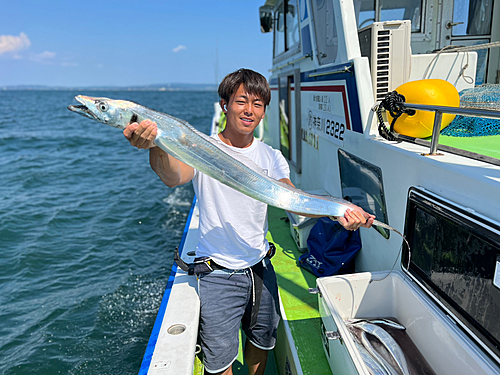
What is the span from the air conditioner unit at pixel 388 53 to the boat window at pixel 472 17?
2.19m

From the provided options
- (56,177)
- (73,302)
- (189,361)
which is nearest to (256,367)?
(189,361)

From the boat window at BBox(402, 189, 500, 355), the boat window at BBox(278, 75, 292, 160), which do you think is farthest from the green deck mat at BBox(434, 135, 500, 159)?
the boat window at BBox(278, 75, 292, 160)

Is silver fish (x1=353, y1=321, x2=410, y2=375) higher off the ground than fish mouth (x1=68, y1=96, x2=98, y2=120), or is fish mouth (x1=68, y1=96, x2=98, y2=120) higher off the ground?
fish mouth (x1=68, y1=96, x2=98, y2=120)

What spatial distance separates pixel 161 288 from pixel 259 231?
4.41 m

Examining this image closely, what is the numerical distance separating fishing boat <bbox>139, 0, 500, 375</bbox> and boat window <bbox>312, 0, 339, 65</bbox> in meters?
0.02

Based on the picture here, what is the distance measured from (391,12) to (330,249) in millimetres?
3464

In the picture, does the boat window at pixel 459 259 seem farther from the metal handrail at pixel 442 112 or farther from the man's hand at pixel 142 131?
the man's hand at pixel 142 131

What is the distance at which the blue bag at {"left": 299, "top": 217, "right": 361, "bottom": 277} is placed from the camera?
12.5 ft

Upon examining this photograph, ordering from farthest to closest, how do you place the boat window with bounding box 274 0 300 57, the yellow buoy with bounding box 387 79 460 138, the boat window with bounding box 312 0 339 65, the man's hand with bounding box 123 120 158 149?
the boat window with bounding box 274 0 300 57 < the boat window with bounding box 312 0 339 65 < the yellow buoy with bounding box 387 79 460 138 < the man's hand with bounding box 123 120 158 149

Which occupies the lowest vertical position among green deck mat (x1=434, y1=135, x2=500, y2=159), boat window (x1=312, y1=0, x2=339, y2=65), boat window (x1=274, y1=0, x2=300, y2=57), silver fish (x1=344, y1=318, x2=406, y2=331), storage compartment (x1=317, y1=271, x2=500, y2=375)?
silver fish (x1=344, y1=318, x2=406, y2=331)

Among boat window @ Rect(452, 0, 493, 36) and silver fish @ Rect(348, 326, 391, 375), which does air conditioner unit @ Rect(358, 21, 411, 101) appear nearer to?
boat window @ Rect(452, 0, 493, 36)

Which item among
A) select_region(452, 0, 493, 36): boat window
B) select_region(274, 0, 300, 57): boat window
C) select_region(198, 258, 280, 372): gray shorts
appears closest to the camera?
select_region(198, 258, 280, 372): gray shorts

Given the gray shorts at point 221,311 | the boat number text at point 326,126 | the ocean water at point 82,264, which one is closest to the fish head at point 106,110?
the gray shorts at point 221,311

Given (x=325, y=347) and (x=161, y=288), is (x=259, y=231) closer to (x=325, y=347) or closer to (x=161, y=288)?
(x=325, y=347)
